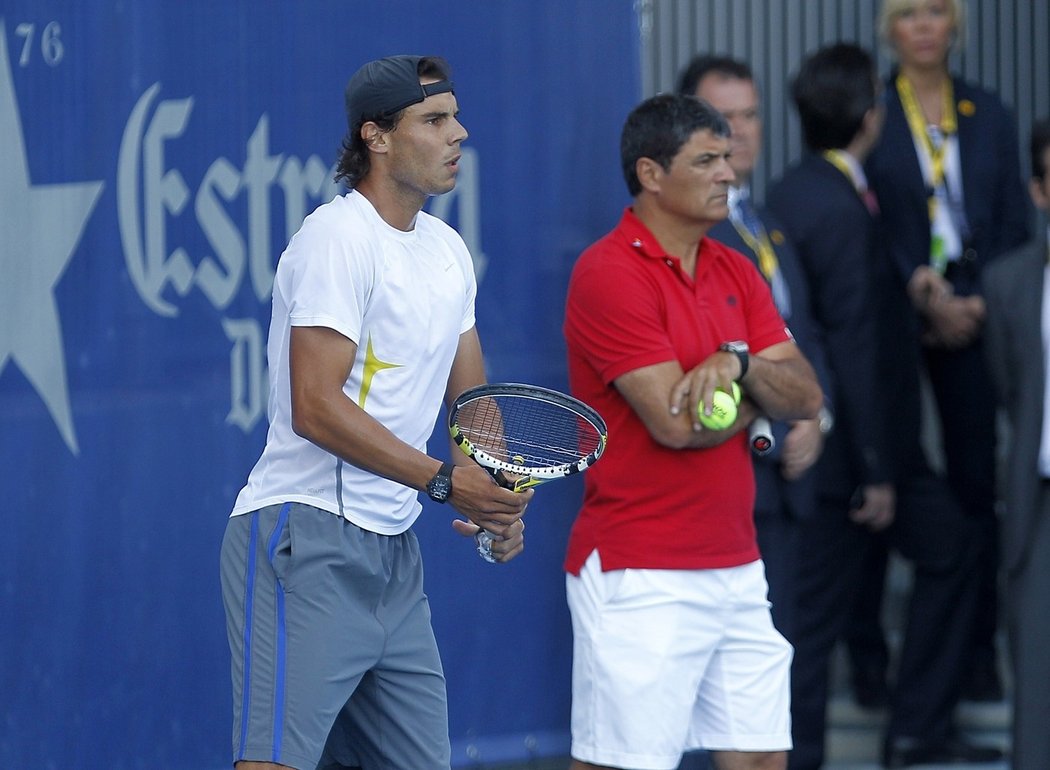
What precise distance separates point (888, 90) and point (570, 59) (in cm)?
158

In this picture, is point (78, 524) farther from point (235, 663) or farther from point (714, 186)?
point (714, 186)

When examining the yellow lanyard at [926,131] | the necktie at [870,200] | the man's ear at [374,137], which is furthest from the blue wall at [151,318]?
the yellow lanyard at [926,131]

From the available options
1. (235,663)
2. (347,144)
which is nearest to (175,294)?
(347,144)

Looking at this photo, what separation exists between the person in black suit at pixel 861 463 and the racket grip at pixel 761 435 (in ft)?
3.80

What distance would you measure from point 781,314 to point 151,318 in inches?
71.4

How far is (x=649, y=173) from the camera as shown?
4969mm

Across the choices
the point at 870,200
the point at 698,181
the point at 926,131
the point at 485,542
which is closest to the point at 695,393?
the point at 698,181

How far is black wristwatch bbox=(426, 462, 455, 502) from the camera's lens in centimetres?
378

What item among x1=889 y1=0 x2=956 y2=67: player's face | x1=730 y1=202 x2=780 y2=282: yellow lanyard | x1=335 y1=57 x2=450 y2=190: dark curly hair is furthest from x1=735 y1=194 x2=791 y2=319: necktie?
x1=335 y1=57 x2=450 y2=190: dark curly hair

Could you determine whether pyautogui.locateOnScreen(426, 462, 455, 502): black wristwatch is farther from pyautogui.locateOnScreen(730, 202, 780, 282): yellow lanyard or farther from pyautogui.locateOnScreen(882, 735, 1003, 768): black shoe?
pyautogui.locateOnScreen(882, 735, 1003, 768): black shoe

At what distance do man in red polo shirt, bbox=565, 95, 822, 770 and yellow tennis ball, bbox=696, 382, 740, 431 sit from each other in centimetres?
2

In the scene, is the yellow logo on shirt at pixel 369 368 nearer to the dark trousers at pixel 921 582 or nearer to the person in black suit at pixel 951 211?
the dark trousers at pixel 921 582

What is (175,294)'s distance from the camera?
4805 mm

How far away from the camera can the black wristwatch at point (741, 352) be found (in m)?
4.75
